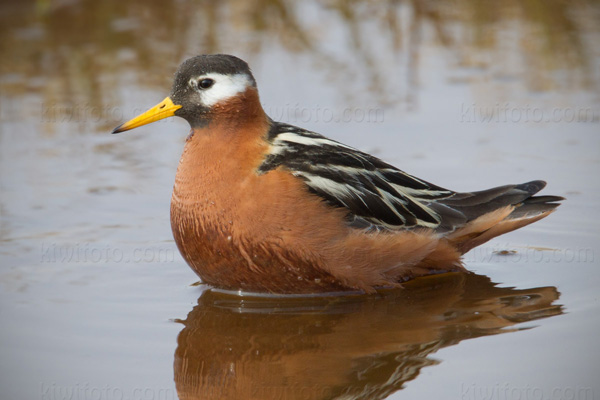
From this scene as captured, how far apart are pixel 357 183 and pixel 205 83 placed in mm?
1443

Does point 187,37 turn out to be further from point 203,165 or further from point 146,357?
point 146,357

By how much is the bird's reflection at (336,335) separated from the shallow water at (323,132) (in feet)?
0.06

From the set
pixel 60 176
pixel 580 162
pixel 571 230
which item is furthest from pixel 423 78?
pixel 60 176

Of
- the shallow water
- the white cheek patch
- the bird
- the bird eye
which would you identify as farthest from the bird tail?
the bird eye

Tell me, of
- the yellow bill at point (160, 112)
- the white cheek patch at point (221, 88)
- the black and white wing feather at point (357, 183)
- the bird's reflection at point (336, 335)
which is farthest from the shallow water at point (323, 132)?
the white cheek patch at point (221, 88)

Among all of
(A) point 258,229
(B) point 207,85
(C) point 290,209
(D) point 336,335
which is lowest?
(D) point 336,335

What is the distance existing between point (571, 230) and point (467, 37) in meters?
5.13

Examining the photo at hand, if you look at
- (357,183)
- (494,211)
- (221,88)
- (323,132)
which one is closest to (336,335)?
(357,183)

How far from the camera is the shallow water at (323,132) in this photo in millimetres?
6250

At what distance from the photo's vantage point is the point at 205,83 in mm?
7430

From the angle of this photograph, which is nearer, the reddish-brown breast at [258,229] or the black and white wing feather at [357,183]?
the reddish-brown breast at [258,229]

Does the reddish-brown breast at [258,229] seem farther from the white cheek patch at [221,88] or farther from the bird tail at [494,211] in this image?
the bird tail at [494,211]

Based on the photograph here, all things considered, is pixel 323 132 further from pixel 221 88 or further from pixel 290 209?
pixel 290 209

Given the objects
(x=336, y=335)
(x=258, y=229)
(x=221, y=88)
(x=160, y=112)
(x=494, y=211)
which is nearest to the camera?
(x=336, y=335)
